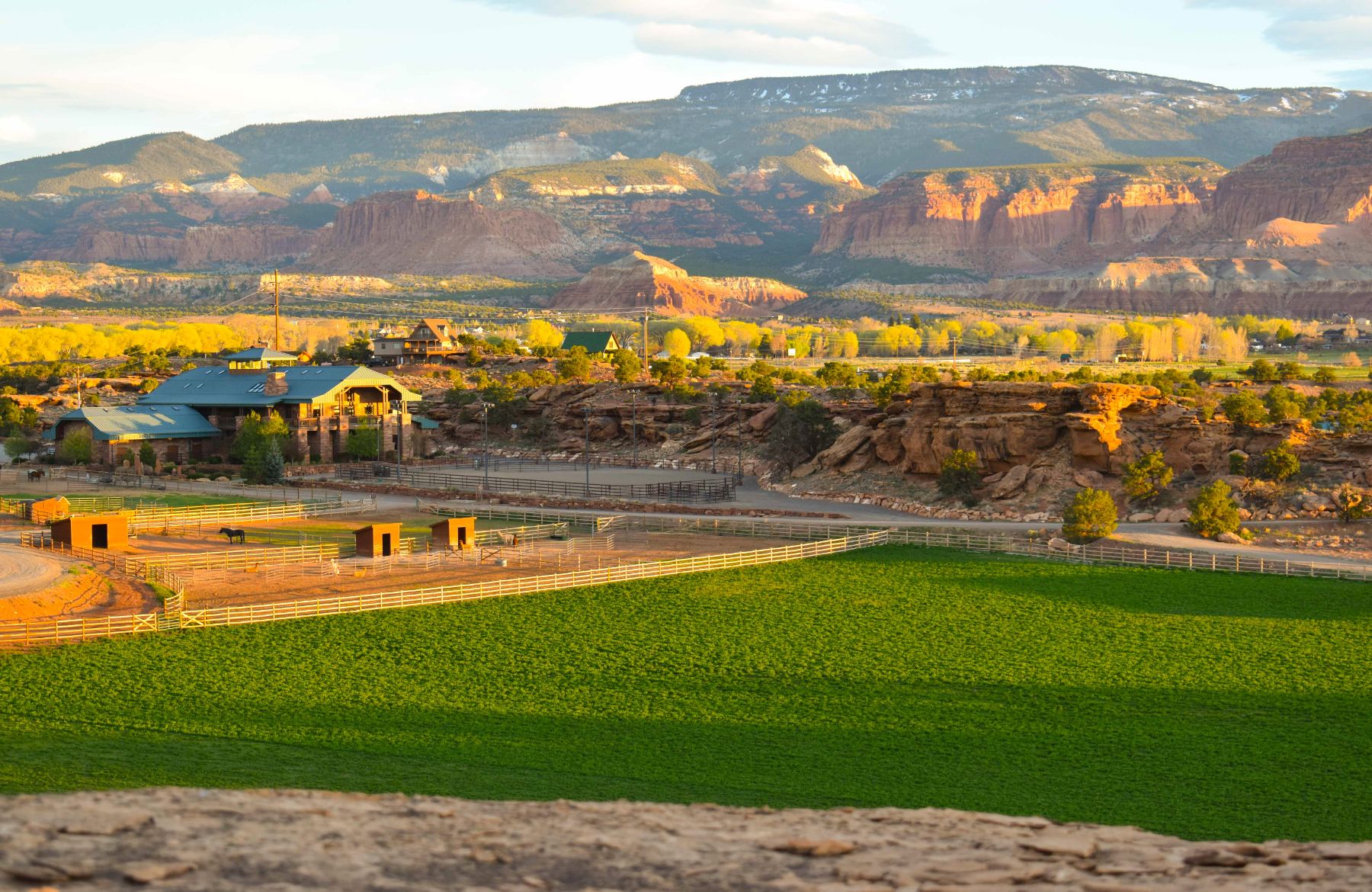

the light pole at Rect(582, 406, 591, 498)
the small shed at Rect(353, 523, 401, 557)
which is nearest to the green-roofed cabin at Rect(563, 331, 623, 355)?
the light pole at Rect(582, 406, 591, 498)

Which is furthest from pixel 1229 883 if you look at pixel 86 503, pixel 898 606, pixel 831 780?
pixel 86 503

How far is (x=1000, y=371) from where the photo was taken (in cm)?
10938

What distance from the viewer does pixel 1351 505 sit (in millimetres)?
54625

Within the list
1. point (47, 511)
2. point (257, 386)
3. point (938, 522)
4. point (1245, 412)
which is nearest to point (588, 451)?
point (257, 386)

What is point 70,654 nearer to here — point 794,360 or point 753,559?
point 753,559

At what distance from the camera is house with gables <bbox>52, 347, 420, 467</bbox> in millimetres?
79125

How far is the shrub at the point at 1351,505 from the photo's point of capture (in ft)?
179

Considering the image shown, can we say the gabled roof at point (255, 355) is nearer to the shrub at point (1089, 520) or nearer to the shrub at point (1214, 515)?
the shrub at point (1089, 520)

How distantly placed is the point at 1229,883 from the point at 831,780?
946 cm

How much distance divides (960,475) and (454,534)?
77.4 feet

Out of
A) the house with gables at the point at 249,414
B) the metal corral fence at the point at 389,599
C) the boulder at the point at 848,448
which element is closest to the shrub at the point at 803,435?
the boulder at the point at 848,448

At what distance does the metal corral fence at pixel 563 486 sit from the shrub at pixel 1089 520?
18648 mm

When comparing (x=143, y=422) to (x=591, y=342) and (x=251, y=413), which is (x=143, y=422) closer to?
(x=251, y=413)

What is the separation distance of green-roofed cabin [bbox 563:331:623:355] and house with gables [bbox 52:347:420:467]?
4235cm
